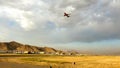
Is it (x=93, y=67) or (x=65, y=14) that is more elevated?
(x=65, y=14)

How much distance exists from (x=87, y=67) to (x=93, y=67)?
174cm

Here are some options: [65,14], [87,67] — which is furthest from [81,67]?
[65,14]

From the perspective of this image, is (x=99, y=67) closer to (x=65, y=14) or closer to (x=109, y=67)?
(x=109, y=67)

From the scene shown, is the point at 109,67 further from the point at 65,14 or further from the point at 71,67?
the point at 65,14

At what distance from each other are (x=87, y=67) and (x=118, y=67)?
7.81m

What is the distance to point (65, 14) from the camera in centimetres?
5366

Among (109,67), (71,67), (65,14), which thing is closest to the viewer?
(65,14)

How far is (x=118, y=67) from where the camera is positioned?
6028 centimetres

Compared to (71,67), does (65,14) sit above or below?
above

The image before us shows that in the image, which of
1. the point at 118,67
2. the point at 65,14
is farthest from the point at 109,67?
the point at 65,14

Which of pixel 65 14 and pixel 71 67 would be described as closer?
pixel 65 14

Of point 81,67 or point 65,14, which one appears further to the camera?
point 81,67

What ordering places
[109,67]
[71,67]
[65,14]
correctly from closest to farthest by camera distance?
1. [65,14]
2. [109,67]
3. [71,67]

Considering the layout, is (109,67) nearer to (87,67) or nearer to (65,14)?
(87,67)
